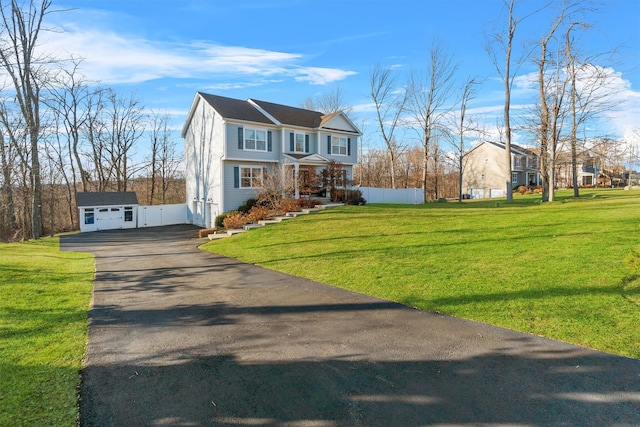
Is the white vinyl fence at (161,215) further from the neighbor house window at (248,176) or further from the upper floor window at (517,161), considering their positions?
the upper floor window at (517,161)

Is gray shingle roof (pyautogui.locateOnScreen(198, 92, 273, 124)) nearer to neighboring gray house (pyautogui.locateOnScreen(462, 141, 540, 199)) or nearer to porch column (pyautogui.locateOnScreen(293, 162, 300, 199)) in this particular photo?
porch column (pyautogui.locateOnScreen(293, 162, 300, 199))

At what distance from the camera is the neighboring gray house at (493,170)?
44.2m

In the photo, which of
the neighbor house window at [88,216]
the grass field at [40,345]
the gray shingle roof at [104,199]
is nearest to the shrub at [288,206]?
the grass field at [40,345]

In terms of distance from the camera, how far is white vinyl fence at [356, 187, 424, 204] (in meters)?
27.5

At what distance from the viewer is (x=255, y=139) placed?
22.4 metres

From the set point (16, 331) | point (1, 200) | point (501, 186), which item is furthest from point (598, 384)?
point (501, 186)

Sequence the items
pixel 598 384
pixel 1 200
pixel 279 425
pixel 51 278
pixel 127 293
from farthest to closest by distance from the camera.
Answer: pixel 1 200, pixel 51 278, pixel 127 293, pixel 598 384, pixel 279 425

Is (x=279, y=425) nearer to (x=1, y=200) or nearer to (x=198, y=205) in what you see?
(x=198, y=205)

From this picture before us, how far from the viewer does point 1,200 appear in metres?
21.2

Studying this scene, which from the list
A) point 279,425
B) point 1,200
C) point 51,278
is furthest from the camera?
point 1,200

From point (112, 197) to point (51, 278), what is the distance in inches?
853

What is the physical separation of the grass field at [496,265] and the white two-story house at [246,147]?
27.1 feet

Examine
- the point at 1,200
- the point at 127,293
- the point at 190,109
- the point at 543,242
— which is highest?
the point at 190,109

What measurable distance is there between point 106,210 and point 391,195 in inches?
907
